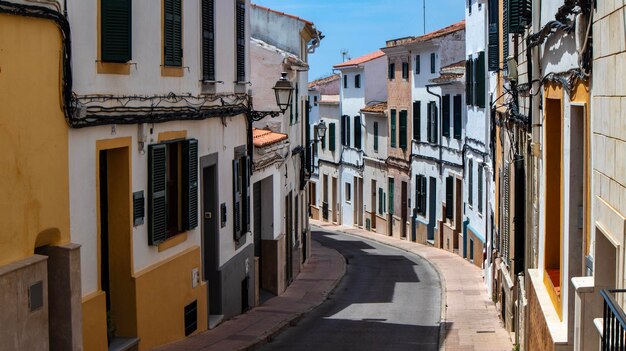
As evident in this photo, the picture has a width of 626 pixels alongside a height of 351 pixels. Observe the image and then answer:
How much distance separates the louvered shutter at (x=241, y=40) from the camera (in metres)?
19.6

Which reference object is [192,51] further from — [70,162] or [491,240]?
[491,240]

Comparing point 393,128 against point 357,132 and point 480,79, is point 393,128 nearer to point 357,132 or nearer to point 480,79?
point 357,132

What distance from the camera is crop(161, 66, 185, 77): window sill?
1457 centimetres

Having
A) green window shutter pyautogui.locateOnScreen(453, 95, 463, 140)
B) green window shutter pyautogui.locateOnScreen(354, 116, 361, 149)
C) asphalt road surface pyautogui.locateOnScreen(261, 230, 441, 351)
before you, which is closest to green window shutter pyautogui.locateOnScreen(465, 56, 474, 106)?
green window shutter pyautogui.locateOnScreen(453, 95, 463, 140)

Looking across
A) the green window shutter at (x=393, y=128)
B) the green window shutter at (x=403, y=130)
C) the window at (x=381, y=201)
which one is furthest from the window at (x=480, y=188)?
the window at (x=381, y=201)

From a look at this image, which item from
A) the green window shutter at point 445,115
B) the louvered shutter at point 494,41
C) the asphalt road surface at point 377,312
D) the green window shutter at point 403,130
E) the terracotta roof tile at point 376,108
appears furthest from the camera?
the terracotta roof tile at point 376,108

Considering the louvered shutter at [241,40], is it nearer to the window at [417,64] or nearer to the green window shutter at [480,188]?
the green window shutter at [480,188]

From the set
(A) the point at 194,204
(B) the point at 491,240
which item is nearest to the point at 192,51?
(A) the point at 194,204

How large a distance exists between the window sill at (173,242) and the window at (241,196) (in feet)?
11.8

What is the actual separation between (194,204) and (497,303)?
29.2ft

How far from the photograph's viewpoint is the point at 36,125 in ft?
33.4

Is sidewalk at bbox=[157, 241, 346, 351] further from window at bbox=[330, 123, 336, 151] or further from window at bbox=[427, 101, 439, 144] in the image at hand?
window at bbox=[330, 123, 336, 151]

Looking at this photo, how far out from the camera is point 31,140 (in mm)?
10039

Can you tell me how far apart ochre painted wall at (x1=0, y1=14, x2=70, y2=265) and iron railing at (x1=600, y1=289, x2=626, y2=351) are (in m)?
5.92
